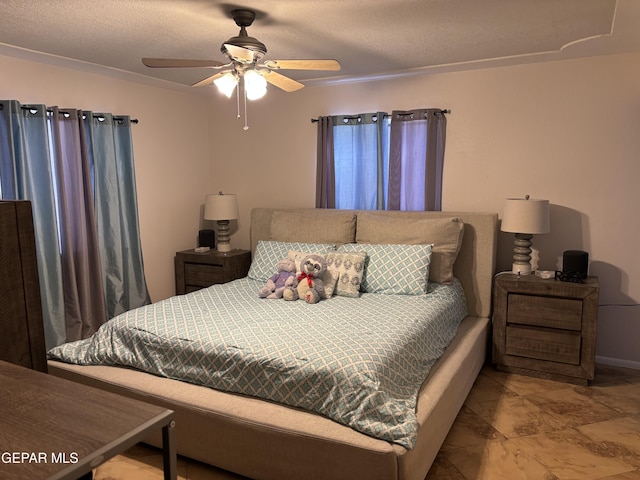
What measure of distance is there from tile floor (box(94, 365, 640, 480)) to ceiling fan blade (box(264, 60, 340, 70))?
2.09 metres

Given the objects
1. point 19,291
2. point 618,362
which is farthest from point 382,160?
point 19,291

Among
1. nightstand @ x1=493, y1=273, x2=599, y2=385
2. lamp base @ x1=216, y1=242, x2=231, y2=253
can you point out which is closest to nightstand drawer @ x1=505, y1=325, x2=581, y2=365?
nightstand @ x1=493, y1=273, x2=599, y2=385

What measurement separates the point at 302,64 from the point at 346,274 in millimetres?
1390

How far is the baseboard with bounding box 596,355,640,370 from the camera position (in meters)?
3.42

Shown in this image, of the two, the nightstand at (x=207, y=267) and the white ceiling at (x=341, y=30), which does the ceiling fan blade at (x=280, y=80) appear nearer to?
the white ceiling at (x=341, y=30)

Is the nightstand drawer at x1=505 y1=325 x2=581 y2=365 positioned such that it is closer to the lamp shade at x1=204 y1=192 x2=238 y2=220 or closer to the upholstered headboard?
the upholstered headboard

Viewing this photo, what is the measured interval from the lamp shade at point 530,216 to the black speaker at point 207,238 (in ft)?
8.99

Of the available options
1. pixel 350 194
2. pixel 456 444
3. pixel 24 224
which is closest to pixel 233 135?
pixel 350 194

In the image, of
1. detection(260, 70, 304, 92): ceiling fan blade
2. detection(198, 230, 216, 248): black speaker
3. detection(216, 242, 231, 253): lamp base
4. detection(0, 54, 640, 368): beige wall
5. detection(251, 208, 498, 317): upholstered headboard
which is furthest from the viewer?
detection(198, 230, 216, 248): black speaker

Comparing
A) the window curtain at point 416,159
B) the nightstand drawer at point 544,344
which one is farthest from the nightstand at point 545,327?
the window curtain at point 416,159

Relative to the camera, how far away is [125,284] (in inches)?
159

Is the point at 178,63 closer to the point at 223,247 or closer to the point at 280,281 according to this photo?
the point at 280,281

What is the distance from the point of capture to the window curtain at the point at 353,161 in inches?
158

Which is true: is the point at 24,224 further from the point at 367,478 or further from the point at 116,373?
the point at 367,478
